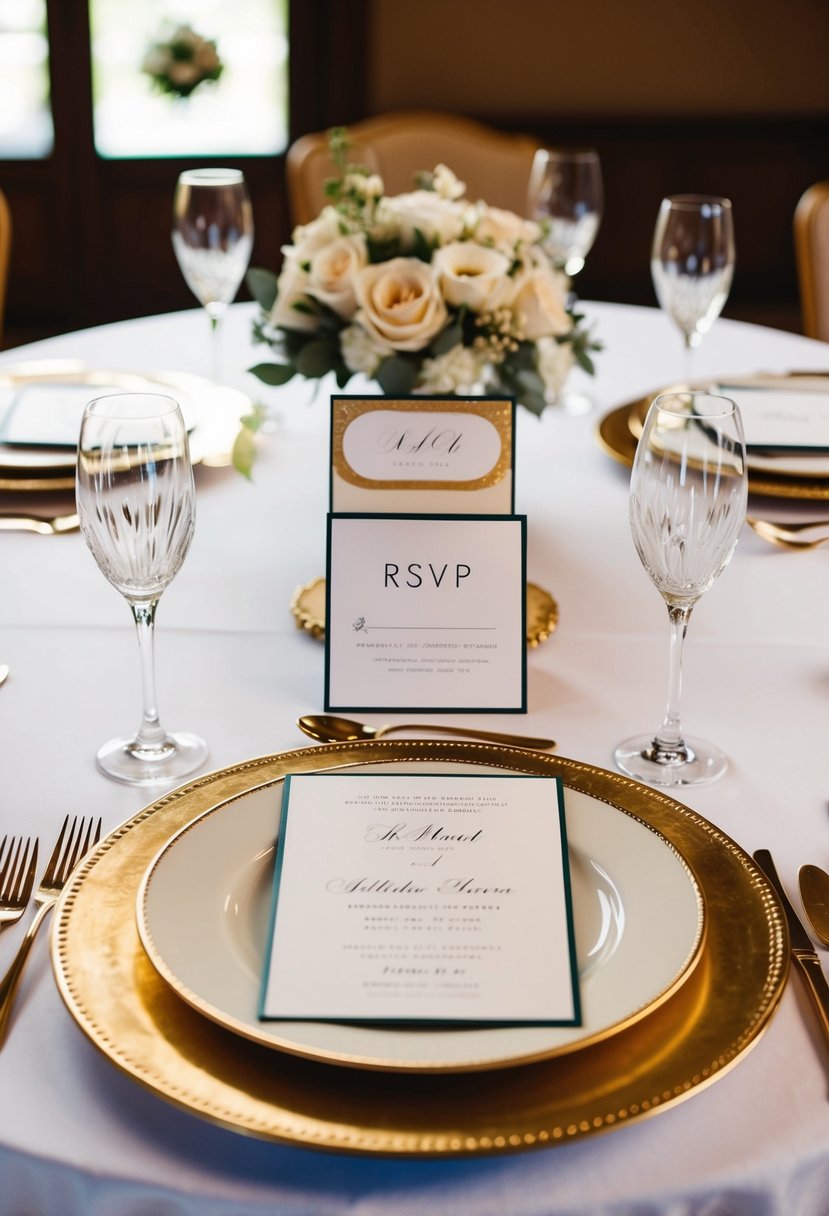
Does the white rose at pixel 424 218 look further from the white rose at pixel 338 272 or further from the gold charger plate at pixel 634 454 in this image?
the gold charger plate at pixel 634 454

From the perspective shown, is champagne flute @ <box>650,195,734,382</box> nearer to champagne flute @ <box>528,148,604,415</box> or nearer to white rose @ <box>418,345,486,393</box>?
champagne flute @ <box>528,148,604,415</box>

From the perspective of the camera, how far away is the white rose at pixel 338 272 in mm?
1265

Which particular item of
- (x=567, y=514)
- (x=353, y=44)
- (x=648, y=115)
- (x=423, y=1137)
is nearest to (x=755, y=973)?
(x=423, y=1137)

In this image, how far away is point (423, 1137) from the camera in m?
0.59

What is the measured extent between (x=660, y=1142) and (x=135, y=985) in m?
0.28

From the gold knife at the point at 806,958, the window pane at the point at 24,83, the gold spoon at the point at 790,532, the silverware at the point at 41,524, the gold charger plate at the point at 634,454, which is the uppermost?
the window pane at the point at 24,83

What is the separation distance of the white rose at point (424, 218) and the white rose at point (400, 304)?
0.06 metres

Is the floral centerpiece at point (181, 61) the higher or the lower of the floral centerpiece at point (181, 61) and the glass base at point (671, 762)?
the higher

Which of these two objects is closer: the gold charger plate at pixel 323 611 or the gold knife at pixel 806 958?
the gold knife at pixel 806 958

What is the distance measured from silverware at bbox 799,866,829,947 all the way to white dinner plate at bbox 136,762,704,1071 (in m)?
0.09

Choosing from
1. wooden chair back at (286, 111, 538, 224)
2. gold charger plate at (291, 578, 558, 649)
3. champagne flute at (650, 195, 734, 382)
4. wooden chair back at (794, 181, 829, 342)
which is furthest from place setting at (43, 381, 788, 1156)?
wooden chair back at (286, 111, 538, 224)

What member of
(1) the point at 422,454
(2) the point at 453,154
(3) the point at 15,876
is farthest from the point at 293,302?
(2) the point at 453,154

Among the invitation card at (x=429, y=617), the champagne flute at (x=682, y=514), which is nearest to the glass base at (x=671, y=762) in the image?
the champagne flute at (x=682, y=514)

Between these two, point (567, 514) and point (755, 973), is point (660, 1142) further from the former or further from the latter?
point (567, 514)
